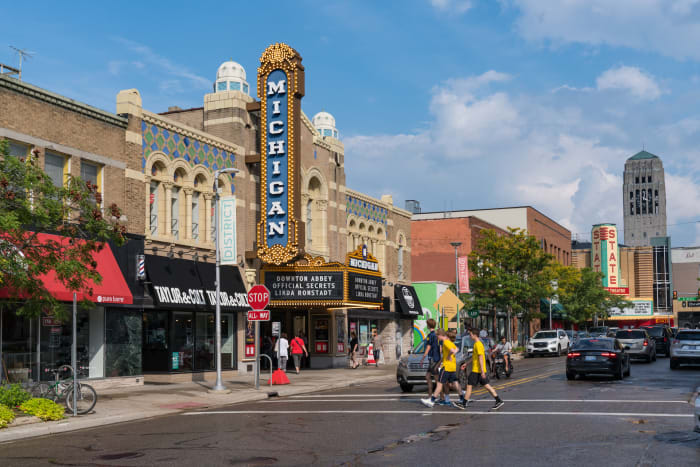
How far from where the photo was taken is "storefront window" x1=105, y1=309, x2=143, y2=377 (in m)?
24.2

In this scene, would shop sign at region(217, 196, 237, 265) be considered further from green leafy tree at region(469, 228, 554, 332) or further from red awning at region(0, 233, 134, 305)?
green leafy tree at region(469, 228, 554, 332)

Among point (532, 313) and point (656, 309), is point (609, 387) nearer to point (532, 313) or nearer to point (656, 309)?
point (532, 313)

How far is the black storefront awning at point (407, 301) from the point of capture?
1773 inches

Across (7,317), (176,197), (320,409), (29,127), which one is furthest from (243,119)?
(320,409)

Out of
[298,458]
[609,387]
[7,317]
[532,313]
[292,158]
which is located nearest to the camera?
[298,458]

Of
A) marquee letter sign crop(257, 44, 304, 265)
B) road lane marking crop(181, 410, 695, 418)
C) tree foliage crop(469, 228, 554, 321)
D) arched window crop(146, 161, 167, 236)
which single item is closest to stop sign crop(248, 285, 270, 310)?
arched window crop(146, 161, 167, 236)

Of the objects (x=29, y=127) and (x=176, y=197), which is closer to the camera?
(x=29, y=127)

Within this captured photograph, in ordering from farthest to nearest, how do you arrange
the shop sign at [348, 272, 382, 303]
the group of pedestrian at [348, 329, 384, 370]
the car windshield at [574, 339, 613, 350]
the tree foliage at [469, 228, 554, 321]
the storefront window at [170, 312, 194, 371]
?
the tree foliage at [469, 228, 554, 321] < the group of pedestrian at [348, 329, 384, 370] < the shop sign at [348, 272, 382, 303] < the storefront window at [170, 312, 194, 371] < the car windshield at [574, 339, 613, 350]

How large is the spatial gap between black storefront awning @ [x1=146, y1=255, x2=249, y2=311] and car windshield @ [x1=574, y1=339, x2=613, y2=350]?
510 inches

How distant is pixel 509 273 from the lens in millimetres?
53844

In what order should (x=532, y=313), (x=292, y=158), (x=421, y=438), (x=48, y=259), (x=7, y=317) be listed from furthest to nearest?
1. (x=532, y=313)
2. (x=292, y=158)
3. (x=7, y=317)
4. (x=48, y=259)
5. (x=421, y=438)

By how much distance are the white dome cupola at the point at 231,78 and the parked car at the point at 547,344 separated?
1079 inches

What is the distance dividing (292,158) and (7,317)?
43.8ft

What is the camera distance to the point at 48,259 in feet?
57.4
